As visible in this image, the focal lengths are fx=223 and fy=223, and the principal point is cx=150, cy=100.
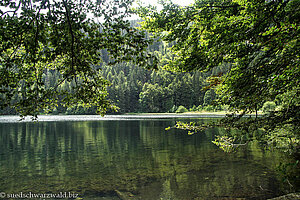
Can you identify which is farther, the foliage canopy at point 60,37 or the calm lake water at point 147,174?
the calm lake water at point 147,174

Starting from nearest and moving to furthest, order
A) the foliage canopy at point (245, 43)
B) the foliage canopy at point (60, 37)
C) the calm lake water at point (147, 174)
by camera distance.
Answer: the foliage canopy at point (60, 37), the foliage canopy at point (245, 43), the calm lake water at point (147, 174)

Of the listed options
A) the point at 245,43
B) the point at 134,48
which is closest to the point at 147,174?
the point at 245,43

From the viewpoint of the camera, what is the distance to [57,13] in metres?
4.64

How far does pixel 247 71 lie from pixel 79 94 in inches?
206

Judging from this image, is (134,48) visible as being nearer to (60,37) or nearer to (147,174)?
(60,37)

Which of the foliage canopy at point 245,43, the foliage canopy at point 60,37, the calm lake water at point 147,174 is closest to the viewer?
the foliage canopy at point 60,37

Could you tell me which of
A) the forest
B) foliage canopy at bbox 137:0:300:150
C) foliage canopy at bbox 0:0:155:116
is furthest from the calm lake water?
foliage canopy at bbox 0:0:155:116

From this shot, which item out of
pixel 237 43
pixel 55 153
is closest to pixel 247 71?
pixel 237 43

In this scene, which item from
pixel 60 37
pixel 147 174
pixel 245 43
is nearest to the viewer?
pixel 60 37

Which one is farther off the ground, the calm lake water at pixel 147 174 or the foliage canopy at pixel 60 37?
the foliage canopy at pixel 60 37

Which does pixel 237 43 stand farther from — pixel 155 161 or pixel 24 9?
pixel 155 161

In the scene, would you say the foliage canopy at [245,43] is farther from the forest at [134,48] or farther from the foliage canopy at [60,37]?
the foliage canopy at [60,37]

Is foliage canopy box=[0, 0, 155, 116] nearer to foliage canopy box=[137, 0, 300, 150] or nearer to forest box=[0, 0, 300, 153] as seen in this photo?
forest box=[0, 0, 300, 153]

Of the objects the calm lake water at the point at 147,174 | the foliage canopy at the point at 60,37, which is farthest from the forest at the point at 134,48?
the calm lake water at the point at 147,174
